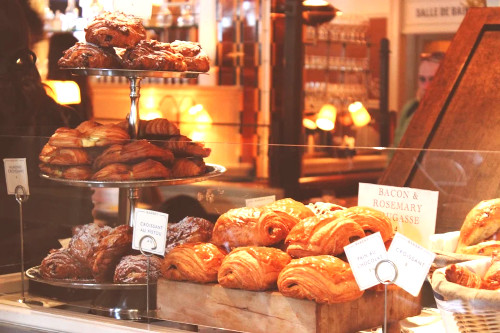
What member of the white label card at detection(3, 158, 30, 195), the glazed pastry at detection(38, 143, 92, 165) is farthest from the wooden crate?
the white label card at detection(3, 158, 30, 195)

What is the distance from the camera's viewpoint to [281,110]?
16.6 ft

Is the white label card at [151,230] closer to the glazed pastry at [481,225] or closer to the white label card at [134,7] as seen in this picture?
the glazed pastry at [481,225]

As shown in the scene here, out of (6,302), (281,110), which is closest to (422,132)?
(6,302)

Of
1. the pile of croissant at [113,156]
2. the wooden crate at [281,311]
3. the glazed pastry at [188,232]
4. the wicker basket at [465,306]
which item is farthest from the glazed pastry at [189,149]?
the wicker basket at [465,306]

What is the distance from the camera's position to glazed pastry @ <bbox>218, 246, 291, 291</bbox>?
1.61m

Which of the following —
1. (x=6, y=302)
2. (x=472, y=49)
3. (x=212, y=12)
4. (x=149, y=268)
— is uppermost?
(x=212, y=12)

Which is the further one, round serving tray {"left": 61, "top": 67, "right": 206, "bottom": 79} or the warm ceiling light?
the warm ceiling light

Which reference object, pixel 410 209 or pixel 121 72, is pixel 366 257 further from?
pixel 121 72

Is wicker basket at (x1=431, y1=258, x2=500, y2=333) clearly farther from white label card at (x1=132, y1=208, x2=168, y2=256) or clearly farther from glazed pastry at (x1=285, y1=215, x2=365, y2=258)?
white label card at (x1=132, y1=208, x2=168, y2=256)

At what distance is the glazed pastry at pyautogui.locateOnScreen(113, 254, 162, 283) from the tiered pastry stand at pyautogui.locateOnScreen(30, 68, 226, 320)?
16 mm

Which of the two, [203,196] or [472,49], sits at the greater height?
[472,49]

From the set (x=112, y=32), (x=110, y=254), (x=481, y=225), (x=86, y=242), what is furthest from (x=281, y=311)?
(x=112, y=32)

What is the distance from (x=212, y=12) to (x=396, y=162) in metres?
3.26

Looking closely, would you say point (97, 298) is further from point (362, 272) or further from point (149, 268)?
point (362, 272)
